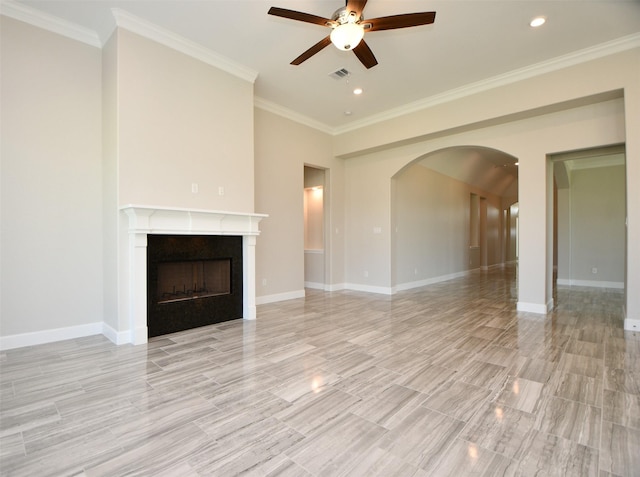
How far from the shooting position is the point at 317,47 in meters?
3.06

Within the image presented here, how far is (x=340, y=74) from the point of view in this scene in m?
4.38

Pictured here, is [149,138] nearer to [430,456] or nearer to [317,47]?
[317,47]

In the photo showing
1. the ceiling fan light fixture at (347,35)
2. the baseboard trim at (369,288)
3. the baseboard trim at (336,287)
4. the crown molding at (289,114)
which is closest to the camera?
the ceiling fan light fixture at (347,35)

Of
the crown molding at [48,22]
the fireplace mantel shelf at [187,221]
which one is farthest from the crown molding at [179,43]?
the fireplace mantel shelf at [187,221]

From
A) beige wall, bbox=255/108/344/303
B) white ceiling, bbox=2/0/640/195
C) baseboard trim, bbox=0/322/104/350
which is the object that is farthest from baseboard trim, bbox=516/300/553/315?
baseboard trim, bbox=0/322/104/350

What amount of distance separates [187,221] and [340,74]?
2901mm

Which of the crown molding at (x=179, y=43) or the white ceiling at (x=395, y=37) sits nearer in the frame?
the white ceiling at (x=395, y=37)

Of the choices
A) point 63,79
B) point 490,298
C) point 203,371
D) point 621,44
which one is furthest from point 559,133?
point 63,79

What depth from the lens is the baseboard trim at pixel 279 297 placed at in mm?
5352

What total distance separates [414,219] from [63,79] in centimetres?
653

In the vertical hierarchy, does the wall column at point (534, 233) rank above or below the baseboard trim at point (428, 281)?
above

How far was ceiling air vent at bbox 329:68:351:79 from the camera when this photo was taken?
4.28 m

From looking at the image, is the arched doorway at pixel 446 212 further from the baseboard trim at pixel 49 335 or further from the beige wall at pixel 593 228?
the baseboard trim at pixel 49 335

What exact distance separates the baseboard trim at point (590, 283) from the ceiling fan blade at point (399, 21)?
297 inches
